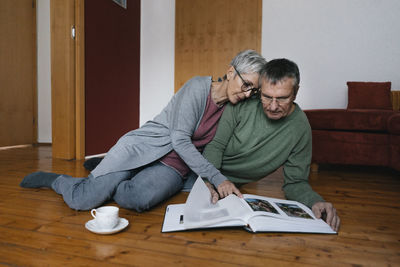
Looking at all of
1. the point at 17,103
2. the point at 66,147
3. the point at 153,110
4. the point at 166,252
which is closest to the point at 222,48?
the point at 153,110

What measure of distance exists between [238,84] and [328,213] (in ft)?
2.19

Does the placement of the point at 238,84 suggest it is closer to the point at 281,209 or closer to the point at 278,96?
the point at 278,96

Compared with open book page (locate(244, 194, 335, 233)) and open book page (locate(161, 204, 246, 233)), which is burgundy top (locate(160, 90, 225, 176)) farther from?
open book page (locate(244, 194, 335, 233))

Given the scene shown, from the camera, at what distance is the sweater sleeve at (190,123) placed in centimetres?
136

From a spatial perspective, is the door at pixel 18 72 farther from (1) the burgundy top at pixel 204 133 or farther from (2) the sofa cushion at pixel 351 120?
(2) the sofa cushion at pixel 351 120

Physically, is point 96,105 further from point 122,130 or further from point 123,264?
point 123,264

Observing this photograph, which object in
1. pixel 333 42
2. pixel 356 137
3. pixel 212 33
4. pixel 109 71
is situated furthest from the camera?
pixel 212 33

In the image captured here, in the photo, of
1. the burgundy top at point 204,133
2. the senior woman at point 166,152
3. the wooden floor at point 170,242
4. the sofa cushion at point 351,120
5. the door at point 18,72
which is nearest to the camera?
the wooden floor at point 170,242

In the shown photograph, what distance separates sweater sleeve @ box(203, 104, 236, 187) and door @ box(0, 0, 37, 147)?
3154 mm

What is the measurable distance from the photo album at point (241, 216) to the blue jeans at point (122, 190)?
0.20 meters

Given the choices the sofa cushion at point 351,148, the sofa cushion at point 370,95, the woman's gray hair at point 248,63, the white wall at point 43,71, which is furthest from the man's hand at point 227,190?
the white wall at point 43,71

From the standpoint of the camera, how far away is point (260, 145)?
5.09ft

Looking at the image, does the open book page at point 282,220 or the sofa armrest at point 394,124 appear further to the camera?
the sofa armrest at point 394,124

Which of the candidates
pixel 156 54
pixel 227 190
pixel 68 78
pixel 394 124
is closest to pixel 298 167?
pixel 227 190
